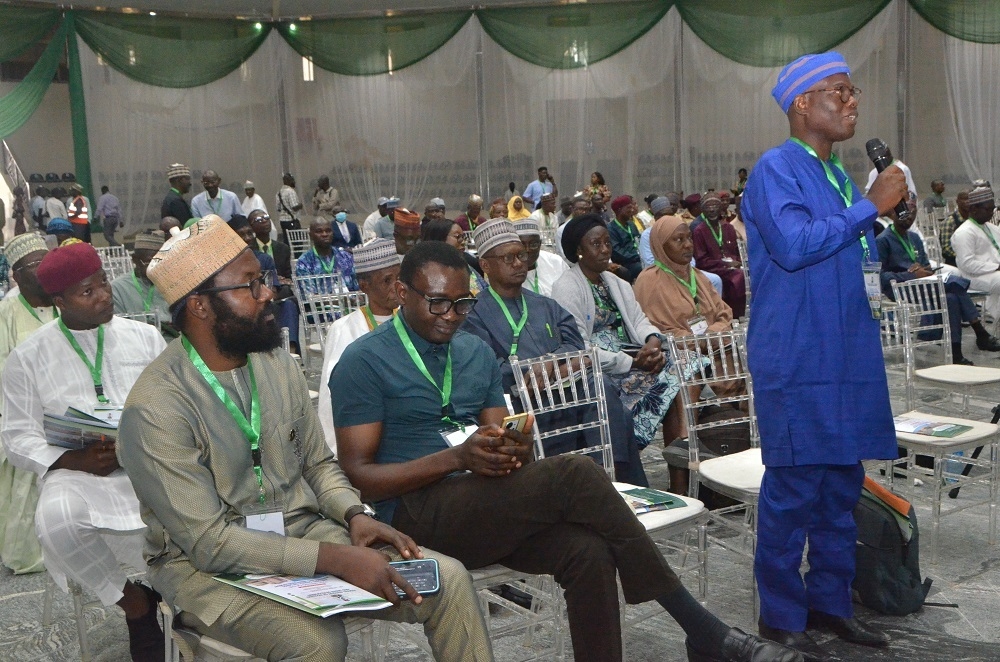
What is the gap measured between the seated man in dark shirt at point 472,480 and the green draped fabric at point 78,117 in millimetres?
14338

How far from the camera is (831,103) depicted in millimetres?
2777

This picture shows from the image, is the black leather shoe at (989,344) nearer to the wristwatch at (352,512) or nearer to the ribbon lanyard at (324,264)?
the ribbon lanyard at (324,264)

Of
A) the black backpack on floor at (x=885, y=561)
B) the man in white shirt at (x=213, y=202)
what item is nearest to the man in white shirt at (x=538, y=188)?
the man in white shirt at (x=213, y=202)

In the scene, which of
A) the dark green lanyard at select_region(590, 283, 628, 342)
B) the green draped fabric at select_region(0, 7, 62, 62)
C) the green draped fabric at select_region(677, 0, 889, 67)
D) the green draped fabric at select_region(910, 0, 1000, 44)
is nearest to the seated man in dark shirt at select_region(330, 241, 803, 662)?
the dark green lanyard at select_region(590, 283, 628, 342)

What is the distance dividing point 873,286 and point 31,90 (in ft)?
44.2

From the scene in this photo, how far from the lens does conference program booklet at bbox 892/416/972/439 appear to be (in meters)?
3.80

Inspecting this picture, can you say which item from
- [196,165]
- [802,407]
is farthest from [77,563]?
[196,165]

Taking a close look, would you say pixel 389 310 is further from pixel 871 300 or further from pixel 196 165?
pixel 196 165

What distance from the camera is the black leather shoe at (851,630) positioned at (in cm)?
301

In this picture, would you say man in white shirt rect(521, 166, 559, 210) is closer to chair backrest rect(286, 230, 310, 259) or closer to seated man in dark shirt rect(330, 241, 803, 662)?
chair backrest rect(286, 230, 310, 259)

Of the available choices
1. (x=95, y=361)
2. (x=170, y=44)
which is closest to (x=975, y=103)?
(x=170, y=44)

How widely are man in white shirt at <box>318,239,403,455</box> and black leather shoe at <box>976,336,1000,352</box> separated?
5676 mm

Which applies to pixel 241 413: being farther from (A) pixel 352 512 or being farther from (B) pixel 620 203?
(B) pixel 620 203

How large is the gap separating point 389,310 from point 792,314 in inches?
62.8
